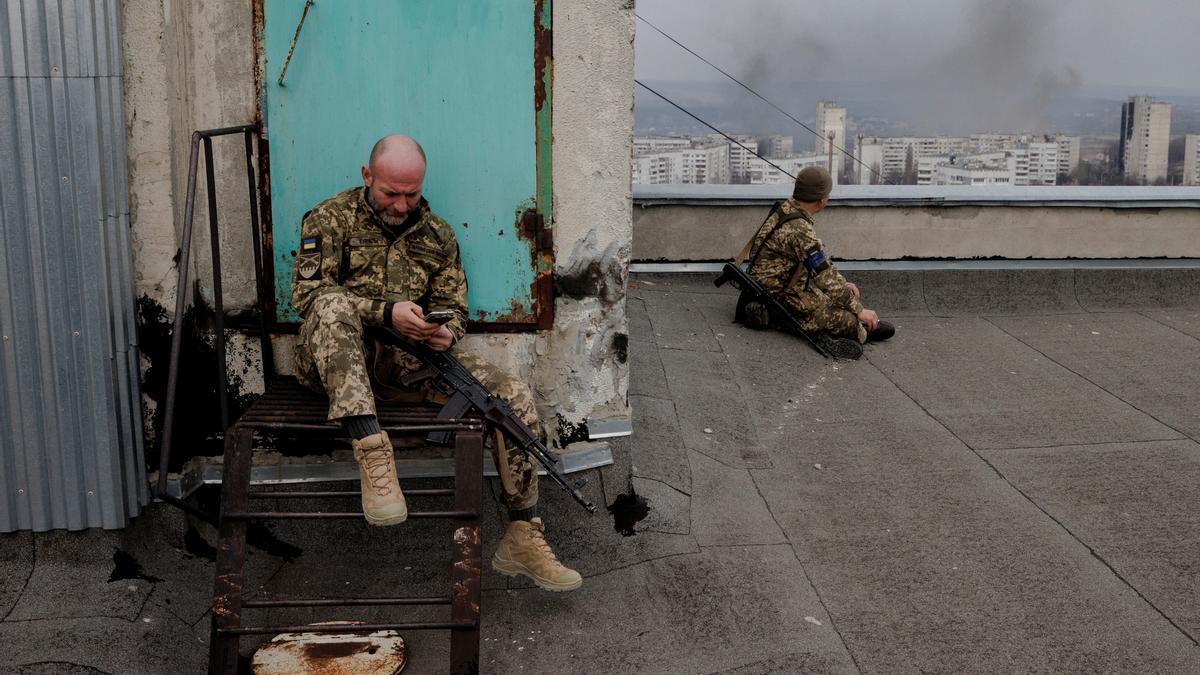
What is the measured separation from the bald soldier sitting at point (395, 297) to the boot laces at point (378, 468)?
200mm

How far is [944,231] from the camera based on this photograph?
870cm

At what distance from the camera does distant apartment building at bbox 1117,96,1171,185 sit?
16891 millimetres

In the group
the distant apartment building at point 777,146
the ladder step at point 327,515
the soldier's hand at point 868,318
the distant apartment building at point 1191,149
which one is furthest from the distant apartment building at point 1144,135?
the ladder step at point 327,515

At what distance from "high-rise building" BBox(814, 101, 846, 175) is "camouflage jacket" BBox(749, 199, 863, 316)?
237 centimetres

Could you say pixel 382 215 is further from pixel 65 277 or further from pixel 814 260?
pixel 814 260

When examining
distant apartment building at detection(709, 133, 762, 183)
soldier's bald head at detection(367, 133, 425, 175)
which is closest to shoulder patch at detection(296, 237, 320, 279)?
Answer: soldier's bald head at detection(367, 133, 425, 175)

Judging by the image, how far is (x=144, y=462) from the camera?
4332mm

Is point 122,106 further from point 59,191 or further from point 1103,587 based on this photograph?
point 1103,587

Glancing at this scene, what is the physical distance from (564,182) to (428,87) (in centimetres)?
66

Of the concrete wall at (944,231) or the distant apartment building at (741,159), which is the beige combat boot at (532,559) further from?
the distant apartment building at (741,159)

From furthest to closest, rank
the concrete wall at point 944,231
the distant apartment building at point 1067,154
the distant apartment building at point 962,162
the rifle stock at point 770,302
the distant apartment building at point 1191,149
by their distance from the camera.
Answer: the distant apartment building at point 1191,149, the distant apartment building at point 1067,154, the distant apartment building at point 962,162, the concrete wall at point 944,231, the rifle stock at point 770,302

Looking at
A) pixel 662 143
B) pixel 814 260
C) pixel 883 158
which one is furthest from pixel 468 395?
pixel 883 158

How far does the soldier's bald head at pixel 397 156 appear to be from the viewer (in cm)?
417

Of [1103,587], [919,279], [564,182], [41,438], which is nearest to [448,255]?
[564,182]
